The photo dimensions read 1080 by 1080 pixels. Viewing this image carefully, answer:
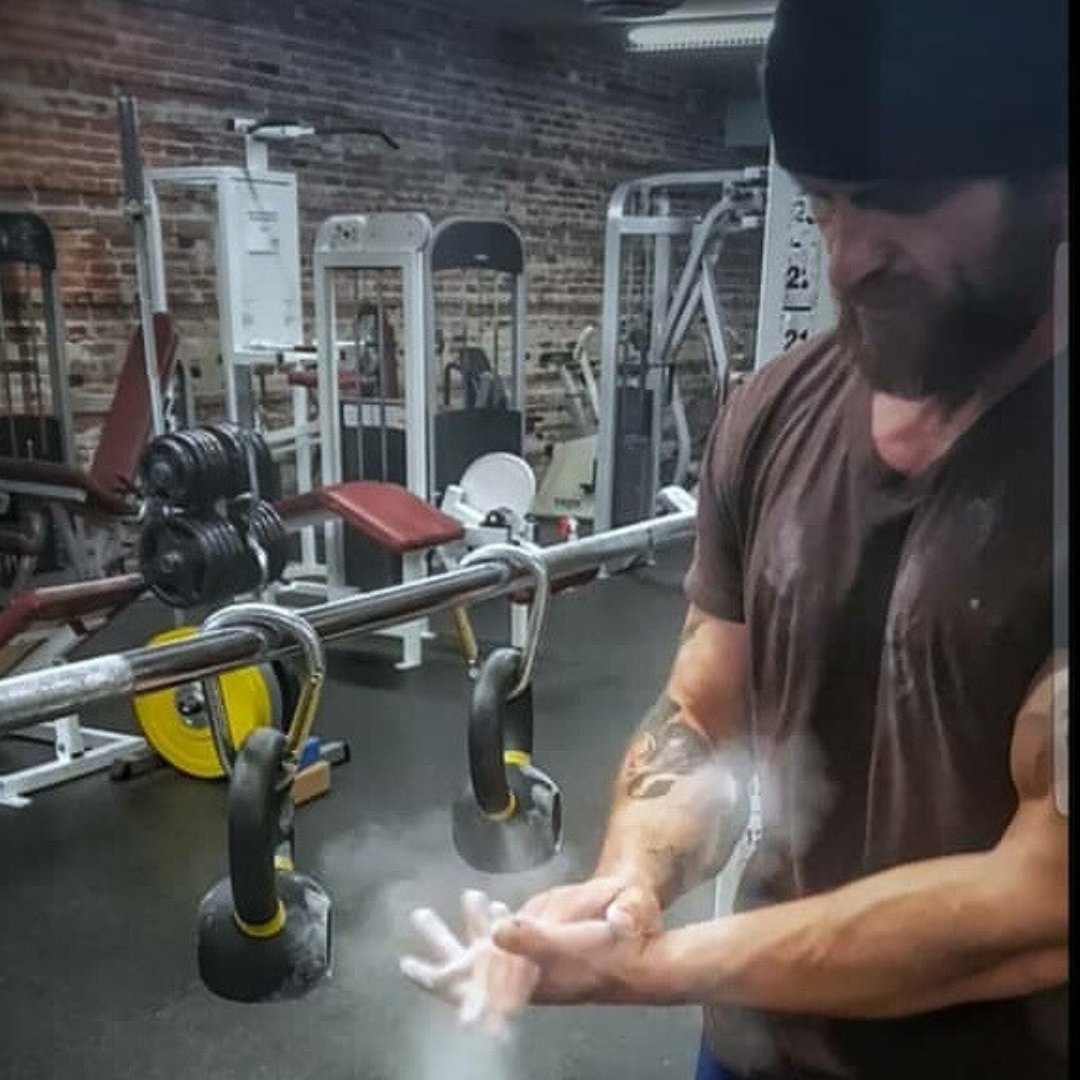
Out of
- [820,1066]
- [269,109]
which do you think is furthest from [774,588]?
[269,109]

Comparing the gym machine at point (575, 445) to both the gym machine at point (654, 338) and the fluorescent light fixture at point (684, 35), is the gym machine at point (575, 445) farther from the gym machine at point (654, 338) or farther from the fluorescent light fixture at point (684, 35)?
the fluorescent light fixture at point (684, 35)

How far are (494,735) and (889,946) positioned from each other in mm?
345

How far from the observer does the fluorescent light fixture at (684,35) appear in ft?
9.57

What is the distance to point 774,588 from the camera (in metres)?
0.76

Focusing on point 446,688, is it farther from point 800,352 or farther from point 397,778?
point 800,352

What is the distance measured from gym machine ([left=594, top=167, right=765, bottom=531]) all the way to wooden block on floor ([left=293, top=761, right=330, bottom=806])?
7.95 ft

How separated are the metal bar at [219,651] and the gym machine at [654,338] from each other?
381 cm

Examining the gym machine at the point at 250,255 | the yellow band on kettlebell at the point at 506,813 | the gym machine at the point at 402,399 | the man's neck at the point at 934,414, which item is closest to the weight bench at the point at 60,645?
the gym machine at the point at 402,399

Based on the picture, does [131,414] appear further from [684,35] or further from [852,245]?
[852,245]

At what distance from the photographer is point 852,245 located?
674mm

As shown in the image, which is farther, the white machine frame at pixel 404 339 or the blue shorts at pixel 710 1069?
the white machine frame at pixel 404 339

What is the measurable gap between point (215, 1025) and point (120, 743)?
1.25 metres

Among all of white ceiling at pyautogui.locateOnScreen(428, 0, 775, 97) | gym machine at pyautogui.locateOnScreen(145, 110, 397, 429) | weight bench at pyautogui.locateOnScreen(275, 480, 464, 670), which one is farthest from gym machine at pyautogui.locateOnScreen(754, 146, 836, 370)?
white ceiling at pyautogui.locateOnScreen(428, 0, 775, 97)

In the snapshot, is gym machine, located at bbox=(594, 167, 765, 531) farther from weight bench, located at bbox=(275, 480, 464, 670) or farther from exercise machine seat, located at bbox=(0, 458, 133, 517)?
exercise machine seat, located at bbox=(0, 458, 133, 517)
